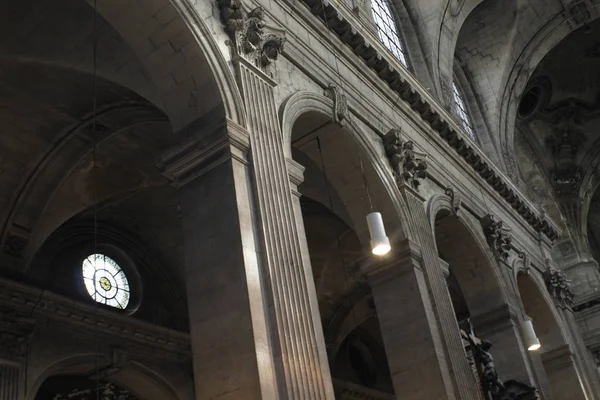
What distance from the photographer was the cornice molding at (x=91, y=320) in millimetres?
11047

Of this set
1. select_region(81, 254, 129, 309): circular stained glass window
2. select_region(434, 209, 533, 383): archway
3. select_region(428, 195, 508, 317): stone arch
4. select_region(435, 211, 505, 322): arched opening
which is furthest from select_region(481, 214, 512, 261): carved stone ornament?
select_region(81, 254, 129, 309): circular stained glass window

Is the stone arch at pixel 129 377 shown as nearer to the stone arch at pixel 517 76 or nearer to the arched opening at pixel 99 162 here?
the arched opening at pixel 99 162

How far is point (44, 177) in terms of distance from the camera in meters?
11.3

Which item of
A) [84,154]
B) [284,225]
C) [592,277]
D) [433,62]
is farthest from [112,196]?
[592,277]

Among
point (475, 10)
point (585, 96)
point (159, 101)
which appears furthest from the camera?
point (585, 96)

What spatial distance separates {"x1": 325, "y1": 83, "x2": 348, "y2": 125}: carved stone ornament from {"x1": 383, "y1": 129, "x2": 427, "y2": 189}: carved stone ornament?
134cm

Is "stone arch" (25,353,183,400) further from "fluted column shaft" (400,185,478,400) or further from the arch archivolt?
the arch archivolt

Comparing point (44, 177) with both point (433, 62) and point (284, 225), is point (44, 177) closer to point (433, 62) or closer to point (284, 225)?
point (284, 225)

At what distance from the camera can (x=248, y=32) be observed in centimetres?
809

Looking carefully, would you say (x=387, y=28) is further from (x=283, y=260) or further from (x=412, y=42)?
(x=283, y=260)

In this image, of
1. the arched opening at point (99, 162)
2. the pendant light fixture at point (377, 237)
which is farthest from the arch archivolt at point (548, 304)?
the pendant light fixture at point (377, 237)

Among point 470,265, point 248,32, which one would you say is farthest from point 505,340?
point 248,32

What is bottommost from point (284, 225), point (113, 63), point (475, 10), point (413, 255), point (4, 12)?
point (284, 225)

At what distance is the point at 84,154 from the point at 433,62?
813 centimetres
